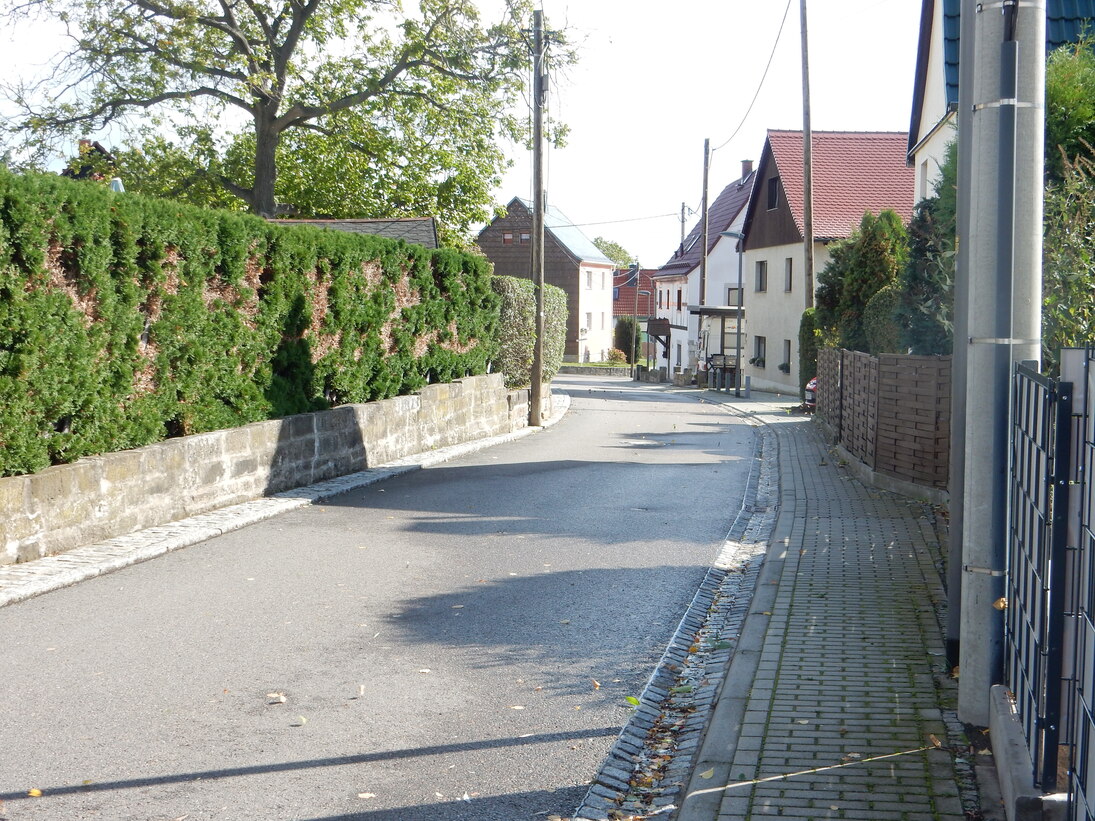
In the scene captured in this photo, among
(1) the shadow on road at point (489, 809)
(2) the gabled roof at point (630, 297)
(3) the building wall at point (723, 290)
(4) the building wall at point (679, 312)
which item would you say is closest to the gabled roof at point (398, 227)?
(3) the building wall at point (723, 290)

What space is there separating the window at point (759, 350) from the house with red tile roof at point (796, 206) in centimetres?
4

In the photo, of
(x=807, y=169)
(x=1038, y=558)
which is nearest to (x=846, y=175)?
(x=807, y=169)

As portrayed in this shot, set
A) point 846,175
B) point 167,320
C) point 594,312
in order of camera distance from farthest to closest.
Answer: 1. point 594,312
2. point 846,175
3. point 167,320

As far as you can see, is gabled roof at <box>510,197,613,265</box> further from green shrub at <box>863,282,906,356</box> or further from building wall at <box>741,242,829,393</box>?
green shrub at <box>863,282,906,356</box>

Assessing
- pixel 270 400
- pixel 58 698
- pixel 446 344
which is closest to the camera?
pixel 58 698

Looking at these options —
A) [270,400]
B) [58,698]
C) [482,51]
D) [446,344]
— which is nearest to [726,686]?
[58,698]

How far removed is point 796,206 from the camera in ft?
138

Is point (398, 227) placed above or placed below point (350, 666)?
above

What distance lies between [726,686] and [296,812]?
2.37m

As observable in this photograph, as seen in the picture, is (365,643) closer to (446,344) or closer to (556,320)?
(446,344)

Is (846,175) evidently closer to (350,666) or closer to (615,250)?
(350,666)

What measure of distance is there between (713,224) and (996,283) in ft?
195

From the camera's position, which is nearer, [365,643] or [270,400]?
[365,643]

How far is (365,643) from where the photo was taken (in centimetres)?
657
